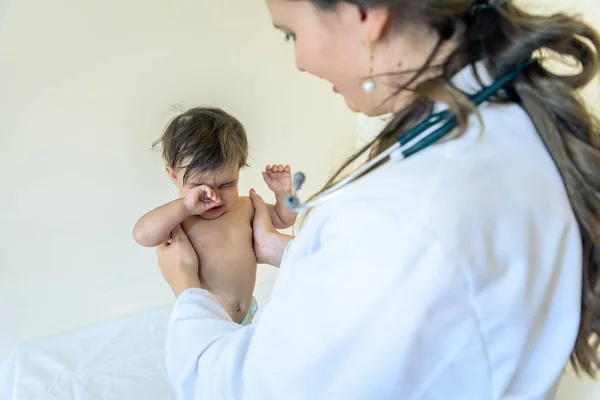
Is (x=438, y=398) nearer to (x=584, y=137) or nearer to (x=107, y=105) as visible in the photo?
(x=584, y=137)

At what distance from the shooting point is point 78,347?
4.33 feet

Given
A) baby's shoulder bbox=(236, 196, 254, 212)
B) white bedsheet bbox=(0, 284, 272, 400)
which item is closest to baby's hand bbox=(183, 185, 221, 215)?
baby's shoulder bbox=(236, 196, 254, 212)

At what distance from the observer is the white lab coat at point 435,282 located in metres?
0.44

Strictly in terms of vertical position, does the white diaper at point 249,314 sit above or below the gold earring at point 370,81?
below

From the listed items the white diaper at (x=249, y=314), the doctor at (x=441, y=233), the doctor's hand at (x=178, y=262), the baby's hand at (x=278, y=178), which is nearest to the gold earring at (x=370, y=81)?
the doctor at (x=441, y=233)

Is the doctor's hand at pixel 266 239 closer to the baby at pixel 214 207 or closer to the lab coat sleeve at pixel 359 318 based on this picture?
the baby at pixel 214 207

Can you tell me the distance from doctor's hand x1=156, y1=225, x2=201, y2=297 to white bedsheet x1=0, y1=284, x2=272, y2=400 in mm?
386

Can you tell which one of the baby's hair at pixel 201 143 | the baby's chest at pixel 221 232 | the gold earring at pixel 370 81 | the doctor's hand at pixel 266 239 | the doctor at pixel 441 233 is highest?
the gold earring at pixel 370 81

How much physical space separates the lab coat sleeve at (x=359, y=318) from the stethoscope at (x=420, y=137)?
5 centimetres

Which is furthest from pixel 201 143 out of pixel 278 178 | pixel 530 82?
pixel 530 82

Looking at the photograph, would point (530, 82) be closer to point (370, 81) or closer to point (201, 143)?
point (370, 81)

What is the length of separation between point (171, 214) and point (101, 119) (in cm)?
35

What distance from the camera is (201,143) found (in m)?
1.07

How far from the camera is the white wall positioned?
3.70ft
